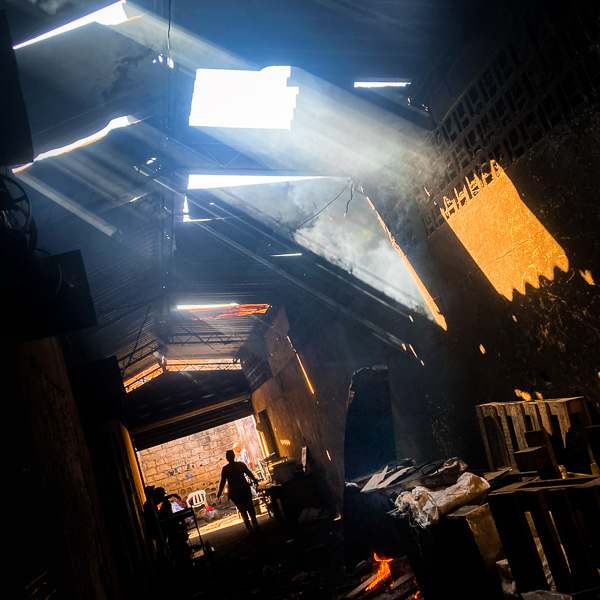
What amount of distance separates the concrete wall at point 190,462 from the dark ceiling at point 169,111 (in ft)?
69.6

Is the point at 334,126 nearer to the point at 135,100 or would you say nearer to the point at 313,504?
the point at 135,100

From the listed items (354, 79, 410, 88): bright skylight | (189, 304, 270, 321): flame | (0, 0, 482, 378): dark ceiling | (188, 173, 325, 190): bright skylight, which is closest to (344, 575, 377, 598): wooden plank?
(0, 0, 482, 378): dark ceiling

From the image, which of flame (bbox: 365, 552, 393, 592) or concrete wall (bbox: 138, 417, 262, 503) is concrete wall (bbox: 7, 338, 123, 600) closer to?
flame (bbox: 365, 552, 393, 592)

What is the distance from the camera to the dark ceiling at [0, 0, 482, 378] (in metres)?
3.62

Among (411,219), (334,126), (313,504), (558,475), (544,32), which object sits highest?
(334,126)

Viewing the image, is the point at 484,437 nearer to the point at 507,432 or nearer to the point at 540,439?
the point at 507,432

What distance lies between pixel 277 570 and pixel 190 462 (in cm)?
2216

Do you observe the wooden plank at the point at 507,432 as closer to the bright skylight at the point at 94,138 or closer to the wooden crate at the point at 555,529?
the wooden crate at the point at 555,529

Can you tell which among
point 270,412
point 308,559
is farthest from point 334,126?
point 270,412

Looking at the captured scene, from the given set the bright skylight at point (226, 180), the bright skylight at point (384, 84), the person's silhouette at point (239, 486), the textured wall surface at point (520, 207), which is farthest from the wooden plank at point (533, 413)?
the person's silhouette at point (239, 486)

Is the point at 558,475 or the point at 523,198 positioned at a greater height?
the point at 523,198

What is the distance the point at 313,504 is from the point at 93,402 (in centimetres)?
857

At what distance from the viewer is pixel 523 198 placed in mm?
3875

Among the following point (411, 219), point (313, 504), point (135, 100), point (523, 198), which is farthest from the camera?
point (313, 504)
